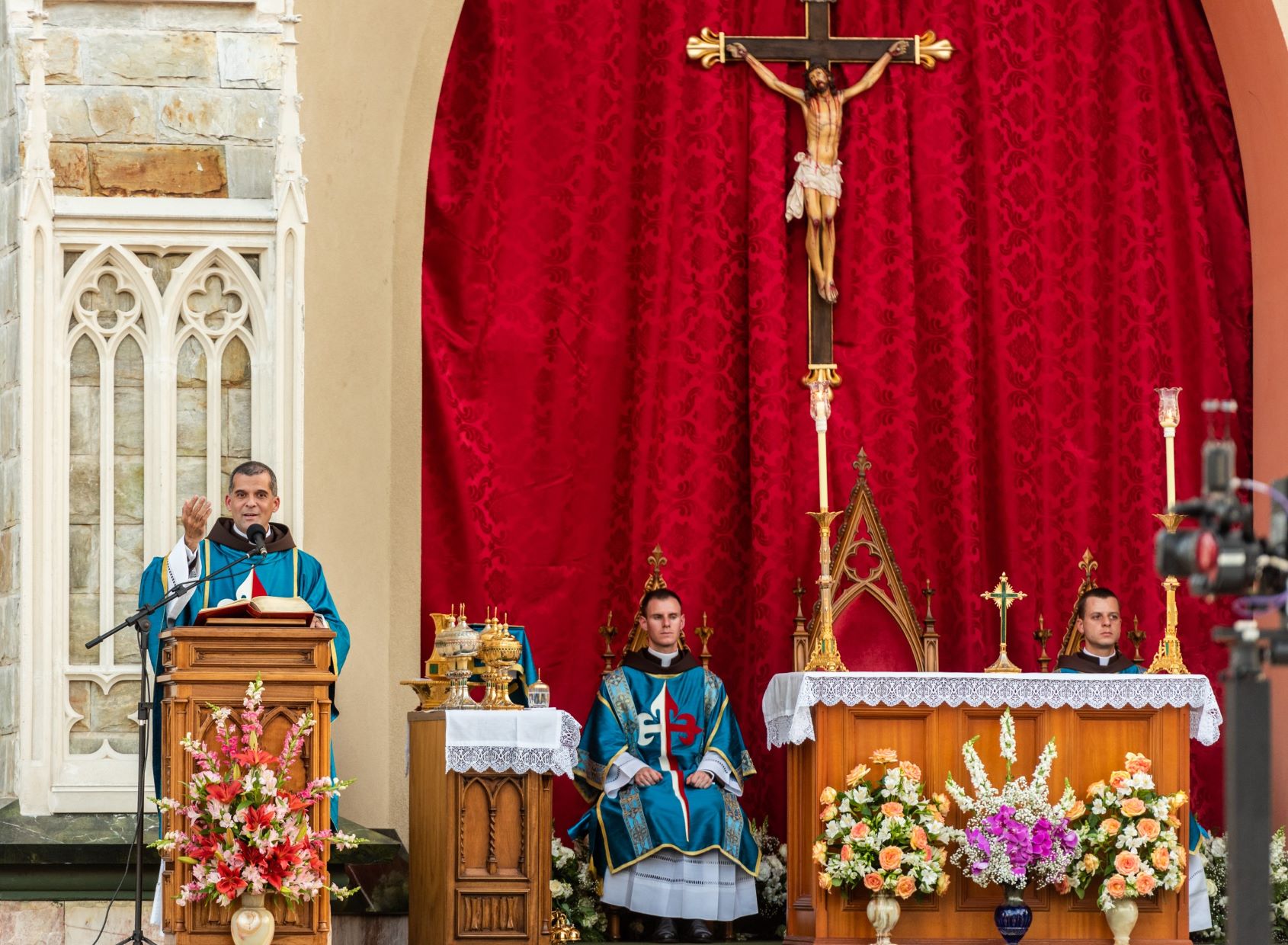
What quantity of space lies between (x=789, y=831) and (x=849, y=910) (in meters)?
0.55

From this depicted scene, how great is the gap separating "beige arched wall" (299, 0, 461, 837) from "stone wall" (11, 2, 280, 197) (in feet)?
3.12

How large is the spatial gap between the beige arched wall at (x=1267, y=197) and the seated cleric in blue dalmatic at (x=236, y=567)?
5039 millimetres

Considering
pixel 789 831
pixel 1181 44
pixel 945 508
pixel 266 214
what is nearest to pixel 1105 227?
pixel 1181 44

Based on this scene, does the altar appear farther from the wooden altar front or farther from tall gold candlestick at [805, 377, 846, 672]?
tall gold candlestick at [805, 377, 846, 672]

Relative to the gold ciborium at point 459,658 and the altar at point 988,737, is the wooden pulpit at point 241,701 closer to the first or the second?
the gold ciborium at point 459,658

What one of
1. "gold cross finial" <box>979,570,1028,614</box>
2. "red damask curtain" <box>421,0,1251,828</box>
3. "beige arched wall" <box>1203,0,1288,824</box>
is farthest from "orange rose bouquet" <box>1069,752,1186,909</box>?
"beige arched wall" <box>1203,0,1288,824</box>

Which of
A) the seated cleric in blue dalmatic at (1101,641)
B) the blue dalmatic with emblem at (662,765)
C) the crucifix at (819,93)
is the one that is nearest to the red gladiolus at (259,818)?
the blue dalmatic with emblem at (662,765)

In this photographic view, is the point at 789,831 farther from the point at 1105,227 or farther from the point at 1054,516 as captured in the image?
the point at 1105,227

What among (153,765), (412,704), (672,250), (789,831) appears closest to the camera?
(153,765)

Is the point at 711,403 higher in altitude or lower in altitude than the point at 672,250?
lower

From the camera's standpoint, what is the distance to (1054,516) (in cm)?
1021

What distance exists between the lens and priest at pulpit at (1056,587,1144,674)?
29.1 ft

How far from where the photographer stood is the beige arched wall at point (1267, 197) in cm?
1009

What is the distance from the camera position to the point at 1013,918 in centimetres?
757
